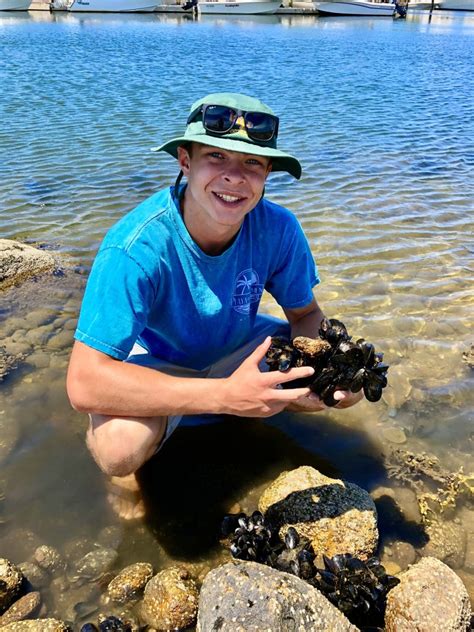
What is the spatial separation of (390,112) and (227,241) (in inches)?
657

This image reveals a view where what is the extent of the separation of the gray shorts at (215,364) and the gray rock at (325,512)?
96 centimetres

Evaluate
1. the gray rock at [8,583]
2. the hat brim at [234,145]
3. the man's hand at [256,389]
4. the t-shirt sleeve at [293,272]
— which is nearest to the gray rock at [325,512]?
the man's hand at [256,389]

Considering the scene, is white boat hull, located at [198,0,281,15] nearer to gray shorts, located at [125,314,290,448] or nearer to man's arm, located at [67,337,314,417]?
gray shorts, located at [125,314,290,448]

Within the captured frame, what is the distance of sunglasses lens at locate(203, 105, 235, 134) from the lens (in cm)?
325

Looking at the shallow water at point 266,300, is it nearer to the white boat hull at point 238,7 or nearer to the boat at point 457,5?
the white boat hull at point 238,7

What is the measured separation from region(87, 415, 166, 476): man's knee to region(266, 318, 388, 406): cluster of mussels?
37.7 inches

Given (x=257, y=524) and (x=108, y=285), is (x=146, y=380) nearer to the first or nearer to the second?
(x=108, y=285)

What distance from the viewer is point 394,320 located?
633 centimetres

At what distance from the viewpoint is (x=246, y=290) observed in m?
4.07

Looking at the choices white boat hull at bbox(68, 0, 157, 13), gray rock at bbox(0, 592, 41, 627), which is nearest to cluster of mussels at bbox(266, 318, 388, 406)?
gray rock at bbox(0, 592, 41, 627)

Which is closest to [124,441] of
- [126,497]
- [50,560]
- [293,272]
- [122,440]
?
[122,440]

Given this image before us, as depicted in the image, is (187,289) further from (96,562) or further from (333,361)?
(96,562)

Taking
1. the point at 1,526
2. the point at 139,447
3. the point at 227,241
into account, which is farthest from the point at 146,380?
the point at 1,526

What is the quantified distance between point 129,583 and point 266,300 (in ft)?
13.8
